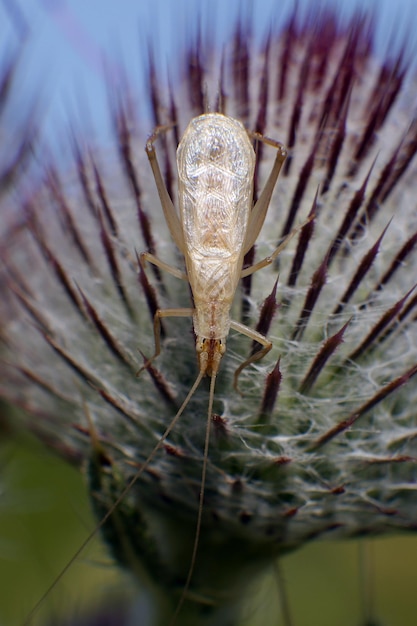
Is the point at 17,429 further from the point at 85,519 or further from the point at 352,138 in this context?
the point at 352,138

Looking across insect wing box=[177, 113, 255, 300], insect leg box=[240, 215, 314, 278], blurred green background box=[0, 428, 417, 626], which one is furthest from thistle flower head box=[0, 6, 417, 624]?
blurred green background box=[0, 428, 417, 626]

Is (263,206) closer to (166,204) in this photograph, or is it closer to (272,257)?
(272,257)

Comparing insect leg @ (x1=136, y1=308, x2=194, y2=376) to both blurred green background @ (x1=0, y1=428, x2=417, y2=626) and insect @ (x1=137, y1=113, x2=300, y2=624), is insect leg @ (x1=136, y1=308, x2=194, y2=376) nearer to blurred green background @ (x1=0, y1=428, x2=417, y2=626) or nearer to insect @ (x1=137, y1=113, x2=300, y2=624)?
insect @ (x1=137, y1=113, x2=300, y2=624)

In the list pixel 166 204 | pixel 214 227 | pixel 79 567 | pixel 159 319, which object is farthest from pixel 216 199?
pixel 79 567

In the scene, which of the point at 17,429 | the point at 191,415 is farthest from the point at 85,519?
the point at 191,415

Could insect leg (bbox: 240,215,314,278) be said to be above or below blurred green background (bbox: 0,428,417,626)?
above

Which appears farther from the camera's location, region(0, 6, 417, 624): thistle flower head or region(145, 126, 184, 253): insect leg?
region(145, 126, 184, 253): insect leg
